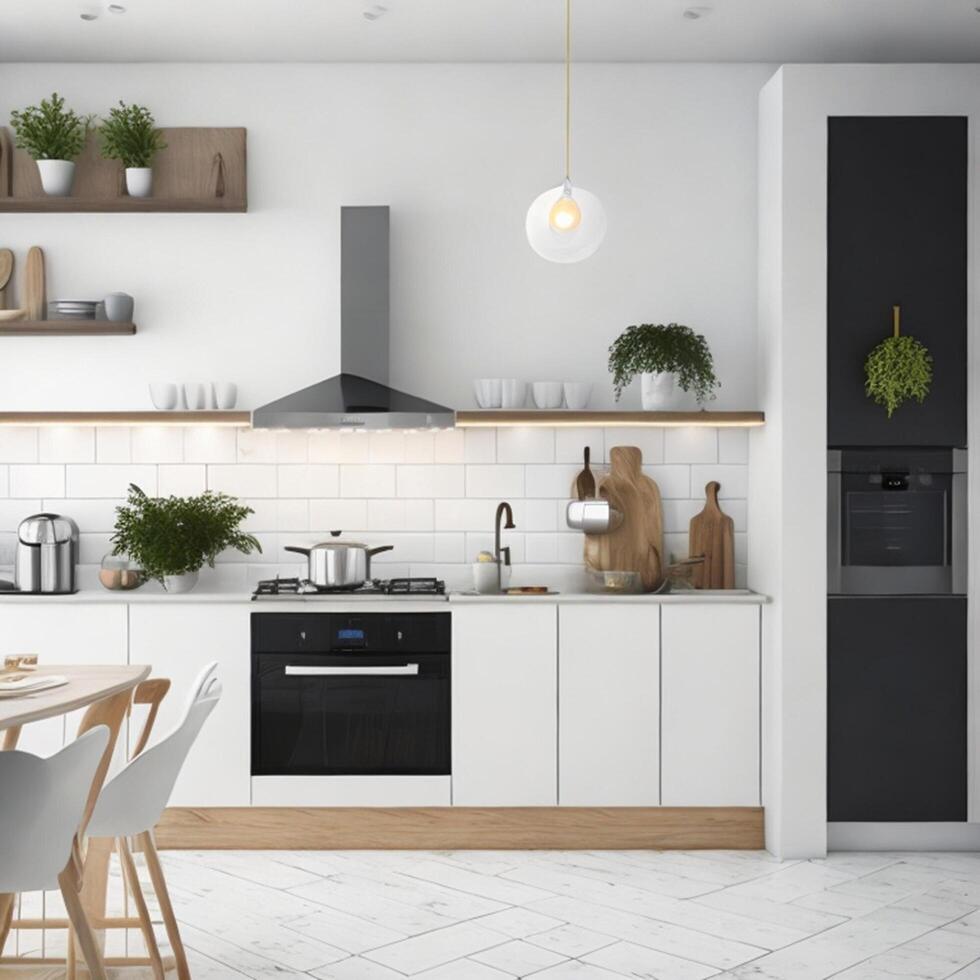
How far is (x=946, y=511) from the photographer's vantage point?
4.49m

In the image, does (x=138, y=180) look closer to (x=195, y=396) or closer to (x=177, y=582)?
(x=195, y=396)

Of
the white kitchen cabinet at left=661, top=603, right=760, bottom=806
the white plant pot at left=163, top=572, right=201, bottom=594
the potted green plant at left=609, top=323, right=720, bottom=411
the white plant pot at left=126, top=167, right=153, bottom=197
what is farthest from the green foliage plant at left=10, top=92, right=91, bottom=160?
the white kitchen cabinet at left=661, top=603, right=760, bottom=806

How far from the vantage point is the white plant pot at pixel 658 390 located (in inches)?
189

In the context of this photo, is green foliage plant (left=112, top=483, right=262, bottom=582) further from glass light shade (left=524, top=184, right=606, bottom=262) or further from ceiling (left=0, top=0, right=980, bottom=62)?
glass light shade (left=524, top=184, right=606, bottom=262)

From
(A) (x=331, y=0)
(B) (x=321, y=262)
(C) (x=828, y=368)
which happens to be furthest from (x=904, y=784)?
(A) (x=331, y=0)

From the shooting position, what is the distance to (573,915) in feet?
12.7

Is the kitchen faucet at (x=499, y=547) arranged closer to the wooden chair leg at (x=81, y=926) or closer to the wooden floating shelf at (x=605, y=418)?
the wooden floating shelf at (x=605, y=418)

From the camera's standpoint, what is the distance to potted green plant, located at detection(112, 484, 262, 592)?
15.4 feet

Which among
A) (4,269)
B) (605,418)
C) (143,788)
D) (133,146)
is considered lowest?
(143,788)

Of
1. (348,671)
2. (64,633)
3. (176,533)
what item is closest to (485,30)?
(176,533)

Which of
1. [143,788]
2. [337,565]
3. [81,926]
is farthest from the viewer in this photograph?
[337,565]

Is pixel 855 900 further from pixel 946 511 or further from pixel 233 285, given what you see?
pixel 233 285

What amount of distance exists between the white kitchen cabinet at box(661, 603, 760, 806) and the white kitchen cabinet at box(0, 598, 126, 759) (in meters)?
2.10

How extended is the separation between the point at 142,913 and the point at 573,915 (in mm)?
1390
